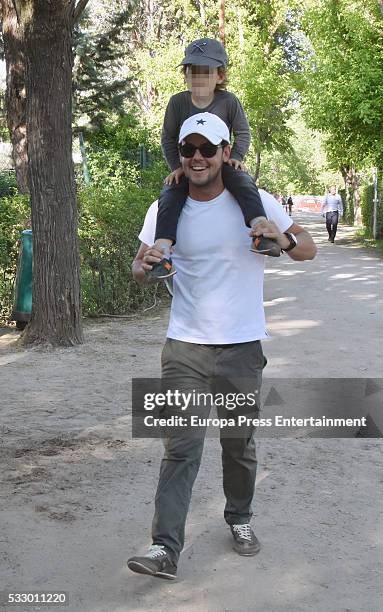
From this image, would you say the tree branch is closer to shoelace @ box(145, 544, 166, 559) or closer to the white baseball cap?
the white baseball cap

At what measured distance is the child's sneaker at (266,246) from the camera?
3.50 metres

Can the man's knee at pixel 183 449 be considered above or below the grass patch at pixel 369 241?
above

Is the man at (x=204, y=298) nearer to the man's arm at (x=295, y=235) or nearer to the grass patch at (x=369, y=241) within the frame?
the man's arm at (x=295, y=235)

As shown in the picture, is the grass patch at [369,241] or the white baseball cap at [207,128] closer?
the white baseball cap at [207,128]

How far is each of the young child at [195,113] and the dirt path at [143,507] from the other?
56.6 inches

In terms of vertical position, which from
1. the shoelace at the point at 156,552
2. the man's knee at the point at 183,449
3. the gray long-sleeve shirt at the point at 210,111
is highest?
the gray long-sleeve shirt at the point at 210,111

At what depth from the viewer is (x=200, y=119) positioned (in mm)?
3775

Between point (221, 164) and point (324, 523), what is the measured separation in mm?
2028

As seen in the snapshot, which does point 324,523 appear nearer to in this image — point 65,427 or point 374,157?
point 65,427

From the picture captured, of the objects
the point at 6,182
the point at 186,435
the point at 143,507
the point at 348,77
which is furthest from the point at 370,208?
the point at 186,435

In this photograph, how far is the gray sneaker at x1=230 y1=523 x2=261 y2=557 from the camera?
13.3ft

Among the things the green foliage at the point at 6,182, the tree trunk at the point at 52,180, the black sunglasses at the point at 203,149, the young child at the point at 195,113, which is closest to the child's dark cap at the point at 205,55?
the young child at the point at 195,113

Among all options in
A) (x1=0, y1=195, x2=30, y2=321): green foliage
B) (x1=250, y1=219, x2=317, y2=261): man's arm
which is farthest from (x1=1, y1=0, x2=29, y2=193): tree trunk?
(x1=250, y1=219, x2=317, y2=261): man's arm

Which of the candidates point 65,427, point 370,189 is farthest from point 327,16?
point 65,427
